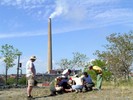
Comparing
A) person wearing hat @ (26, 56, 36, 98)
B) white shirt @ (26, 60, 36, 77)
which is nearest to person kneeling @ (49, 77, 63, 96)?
person wearing hat @ (26, 56, 36, 98)

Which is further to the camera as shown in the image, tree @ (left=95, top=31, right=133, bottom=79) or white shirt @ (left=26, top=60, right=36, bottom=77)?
tree @ (left=95, top=31, right=133, bottom=79)

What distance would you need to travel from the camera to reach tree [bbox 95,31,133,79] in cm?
4071

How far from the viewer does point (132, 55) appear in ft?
134

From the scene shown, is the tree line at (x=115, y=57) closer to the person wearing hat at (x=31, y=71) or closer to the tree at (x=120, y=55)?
the tree at (x=120, y=55)

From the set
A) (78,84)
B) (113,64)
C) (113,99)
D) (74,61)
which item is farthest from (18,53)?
(113,99)

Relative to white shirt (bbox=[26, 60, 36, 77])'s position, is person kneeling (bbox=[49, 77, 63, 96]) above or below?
below

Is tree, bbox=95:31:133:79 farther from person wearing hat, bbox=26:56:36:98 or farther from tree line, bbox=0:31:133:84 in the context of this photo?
person wearing hat, bbox=26:56:36:98

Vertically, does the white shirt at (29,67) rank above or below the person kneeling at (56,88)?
above

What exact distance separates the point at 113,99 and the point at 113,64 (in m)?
27.3

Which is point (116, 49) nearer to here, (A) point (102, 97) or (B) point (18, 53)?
(B) point (18, 53)

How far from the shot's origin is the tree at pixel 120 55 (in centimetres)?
4071

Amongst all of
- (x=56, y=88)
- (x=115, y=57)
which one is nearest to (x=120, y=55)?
(x=115, y=57)

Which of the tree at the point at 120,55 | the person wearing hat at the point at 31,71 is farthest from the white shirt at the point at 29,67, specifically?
the tree at the point at 120,55

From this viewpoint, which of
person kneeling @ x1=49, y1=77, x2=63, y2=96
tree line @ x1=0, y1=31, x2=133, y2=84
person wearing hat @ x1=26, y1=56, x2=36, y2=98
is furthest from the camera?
tree line @ x1=0, y1=31, x2=133, y2=84
